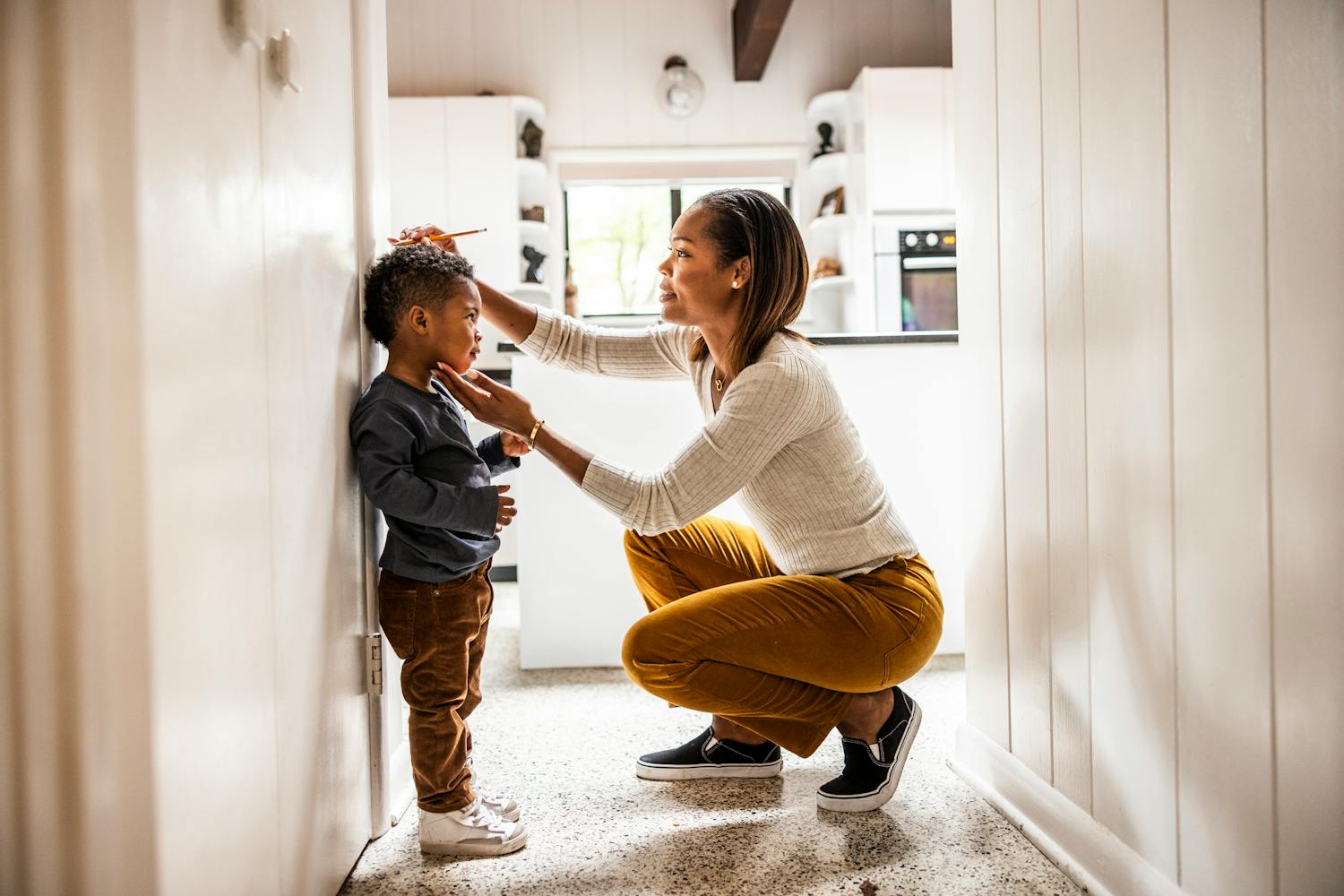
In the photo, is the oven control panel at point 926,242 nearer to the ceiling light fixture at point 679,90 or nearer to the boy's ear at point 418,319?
the ceiling light fixture at point 679,90

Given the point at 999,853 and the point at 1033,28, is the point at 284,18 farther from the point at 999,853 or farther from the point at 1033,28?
the point at 999,853

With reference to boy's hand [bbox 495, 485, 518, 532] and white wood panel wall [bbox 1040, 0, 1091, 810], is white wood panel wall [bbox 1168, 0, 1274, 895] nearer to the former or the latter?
white wood panel wall [bbox 1040, 0, 1091, 810]

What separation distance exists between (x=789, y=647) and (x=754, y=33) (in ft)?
12.3

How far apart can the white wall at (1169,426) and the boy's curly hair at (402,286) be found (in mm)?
870

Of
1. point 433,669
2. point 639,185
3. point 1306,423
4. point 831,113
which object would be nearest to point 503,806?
point 433,669

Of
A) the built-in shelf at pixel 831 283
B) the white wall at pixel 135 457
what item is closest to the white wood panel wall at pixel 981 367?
the white wall at pixel 135 457

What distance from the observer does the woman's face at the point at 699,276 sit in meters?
1.58

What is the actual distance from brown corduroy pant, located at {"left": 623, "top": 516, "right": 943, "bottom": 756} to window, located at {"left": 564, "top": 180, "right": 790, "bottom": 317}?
3.62 metres

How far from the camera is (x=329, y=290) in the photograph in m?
1.25

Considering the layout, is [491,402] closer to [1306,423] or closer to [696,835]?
[696,835]

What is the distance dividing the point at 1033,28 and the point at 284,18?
102 cm

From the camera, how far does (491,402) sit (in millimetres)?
1383

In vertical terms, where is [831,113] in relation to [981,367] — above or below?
above

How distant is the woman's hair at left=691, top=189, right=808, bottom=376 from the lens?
5.14ft
